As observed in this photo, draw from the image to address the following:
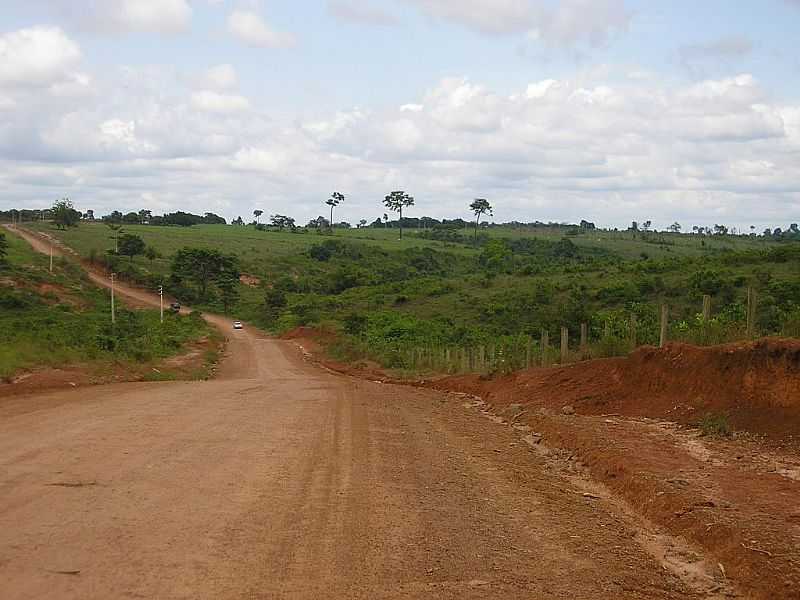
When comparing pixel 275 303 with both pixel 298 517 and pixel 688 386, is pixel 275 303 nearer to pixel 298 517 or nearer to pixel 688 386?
pixel 688 386

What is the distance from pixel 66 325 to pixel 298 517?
45.2 metres

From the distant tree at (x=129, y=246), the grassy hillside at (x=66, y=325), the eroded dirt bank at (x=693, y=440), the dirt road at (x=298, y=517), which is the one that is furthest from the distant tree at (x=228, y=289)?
the dirt road at (x=298, y=517)

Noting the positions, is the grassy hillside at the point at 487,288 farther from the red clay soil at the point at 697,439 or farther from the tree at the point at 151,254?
the red clay soil at the point at 697,439

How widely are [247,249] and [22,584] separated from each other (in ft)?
438

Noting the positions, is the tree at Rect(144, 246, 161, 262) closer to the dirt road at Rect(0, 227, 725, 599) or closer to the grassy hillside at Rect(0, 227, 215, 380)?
the grassy hillside at Rect(0, 227, 215, 380)

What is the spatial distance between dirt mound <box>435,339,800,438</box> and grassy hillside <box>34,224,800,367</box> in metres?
1.50

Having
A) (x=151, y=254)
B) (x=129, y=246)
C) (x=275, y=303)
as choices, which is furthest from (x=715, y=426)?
(x=129, y=246)

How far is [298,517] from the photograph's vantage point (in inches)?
329

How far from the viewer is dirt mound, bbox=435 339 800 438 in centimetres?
1249

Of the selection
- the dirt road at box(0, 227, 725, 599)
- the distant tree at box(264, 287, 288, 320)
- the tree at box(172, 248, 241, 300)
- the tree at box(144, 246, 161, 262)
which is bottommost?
the distant tree at box(264, 287, 288, 320)

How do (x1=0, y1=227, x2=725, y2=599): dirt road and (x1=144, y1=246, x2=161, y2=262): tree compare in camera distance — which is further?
(x1=144, y1=246, x2=161, y2=262): tree

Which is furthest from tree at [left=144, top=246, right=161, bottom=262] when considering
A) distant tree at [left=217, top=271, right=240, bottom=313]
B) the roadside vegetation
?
distant tree at [left=217, top=271, right=240, bottom=313]

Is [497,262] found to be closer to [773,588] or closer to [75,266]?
[75,266]

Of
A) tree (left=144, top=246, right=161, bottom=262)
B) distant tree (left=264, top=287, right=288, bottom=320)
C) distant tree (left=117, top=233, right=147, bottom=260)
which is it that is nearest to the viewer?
distant tree (left=264, top=287, right=288, bottom=320)
